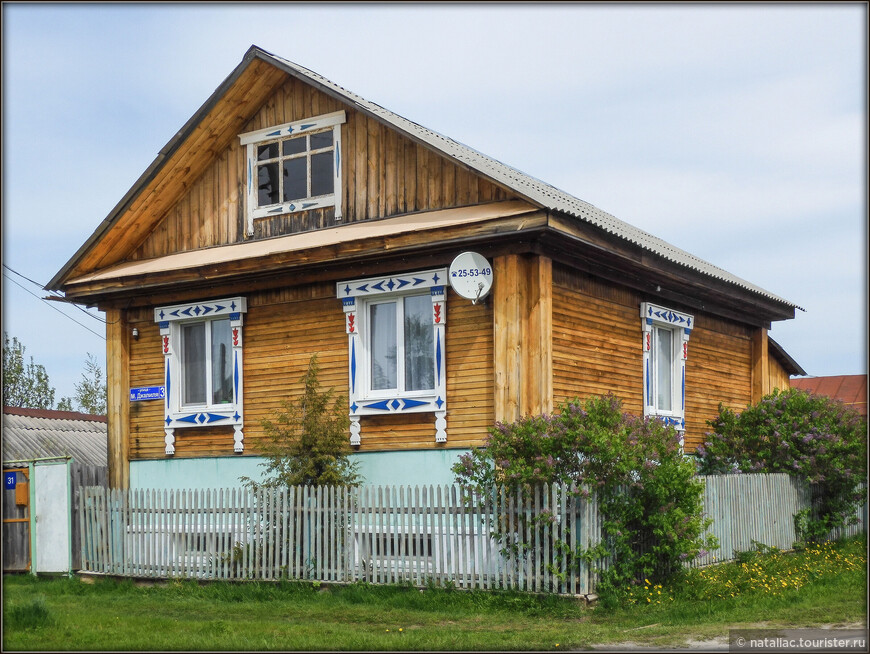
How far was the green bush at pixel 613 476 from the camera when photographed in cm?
1210

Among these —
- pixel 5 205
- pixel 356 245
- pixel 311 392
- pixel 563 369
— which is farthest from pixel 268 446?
pixel 5 205

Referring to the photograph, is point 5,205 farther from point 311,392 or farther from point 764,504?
point 764,504

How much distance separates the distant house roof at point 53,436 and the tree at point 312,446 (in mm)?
10355

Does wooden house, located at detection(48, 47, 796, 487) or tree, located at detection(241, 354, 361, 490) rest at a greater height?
wooden house, located at detection(48, 47, 796, 487)

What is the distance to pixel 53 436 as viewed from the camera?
26.2 metres

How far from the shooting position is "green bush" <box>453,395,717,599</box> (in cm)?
1210

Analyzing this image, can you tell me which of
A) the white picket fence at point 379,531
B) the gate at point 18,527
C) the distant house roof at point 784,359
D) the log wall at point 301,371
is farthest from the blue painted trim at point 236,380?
the distant house roof at point 784,359

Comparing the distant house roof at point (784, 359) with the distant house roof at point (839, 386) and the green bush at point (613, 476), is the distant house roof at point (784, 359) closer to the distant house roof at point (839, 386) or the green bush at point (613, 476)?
the green bush at point (613, 476)

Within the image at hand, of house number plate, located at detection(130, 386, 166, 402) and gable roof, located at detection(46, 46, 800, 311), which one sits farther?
house number plate, located at detection(130, 386, 166, 402)

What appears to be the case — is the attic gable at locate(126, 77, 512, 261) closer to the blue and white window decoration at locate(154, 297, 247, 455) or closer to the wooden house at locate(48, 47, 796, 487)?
the wooden house at locate(48, 47, 796, 487)

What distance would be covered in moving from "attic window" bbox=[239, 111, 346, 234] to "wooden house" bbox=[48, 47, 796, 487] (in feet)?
0.11

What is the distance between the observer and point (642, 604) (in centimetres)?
1188

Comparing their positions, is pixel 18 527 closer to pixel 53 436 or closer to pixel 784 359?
pixel 53 436

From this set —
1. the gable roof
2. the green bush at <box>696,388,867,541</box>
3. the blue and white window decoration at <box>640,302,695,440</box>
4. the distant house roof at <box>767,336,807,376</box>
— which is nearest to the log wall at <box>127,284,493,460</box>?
the gable roof
